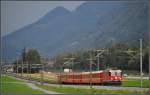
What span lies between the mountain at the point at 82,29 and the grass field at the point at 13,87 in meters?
0.67

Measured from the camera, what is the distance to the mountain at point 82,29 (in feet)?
39.9

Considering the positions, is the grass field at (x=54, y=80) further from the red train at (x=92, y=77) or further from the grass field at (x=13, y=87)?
the grass field at (x=13, y=87)

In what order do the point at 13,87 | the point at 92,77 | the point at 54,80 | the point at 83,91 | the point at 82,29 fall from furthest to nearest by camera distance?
the point at 92,77 → the point at 82,29 → the point at 54,80 → the point at 83,91 → the point at 13,87

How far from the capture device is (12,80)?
12.3 meters

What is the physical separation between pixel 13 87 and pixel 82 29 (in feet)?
10.4

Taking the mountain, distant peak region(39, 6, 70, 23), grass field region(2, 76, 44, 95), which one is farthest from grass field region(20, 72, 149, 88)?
distant peak region(39, 6, 70, 23)

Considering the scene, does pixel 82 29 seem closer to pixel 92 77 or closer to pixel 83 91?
pixel 92 77

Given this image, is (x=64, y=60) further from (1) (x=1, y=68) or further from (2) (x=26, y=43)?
(1) (x=1, y=68)

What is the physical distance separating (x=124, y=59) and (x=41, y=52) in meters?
2.75

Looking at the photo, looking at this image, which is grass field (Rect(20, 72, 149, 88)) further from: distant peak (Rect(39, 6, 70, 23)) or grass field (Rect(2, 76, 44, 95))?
distant peak (Rect(39, 6, 70, 23))

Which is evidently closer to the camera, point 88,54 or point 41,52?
point 41,52

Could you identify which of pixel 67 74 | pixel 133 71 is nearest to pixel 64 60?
pixel 67 74

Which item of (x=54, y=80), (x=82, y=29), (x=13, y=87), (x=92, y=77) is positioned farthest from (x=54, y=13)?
(x=92, y=77)

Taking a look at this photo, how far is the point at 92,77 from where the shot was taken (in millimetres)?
13891
